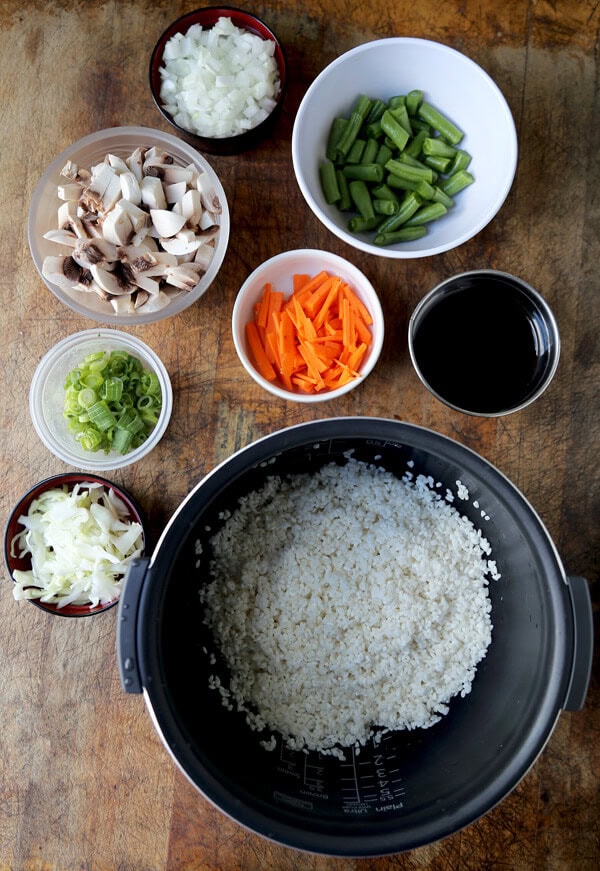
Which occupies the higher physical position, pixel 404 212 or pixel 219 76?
pixel 219 76

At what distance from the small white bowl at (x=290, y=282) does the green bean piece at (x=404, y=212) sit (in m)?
0.12

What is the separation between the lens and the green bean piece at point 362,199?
139cm

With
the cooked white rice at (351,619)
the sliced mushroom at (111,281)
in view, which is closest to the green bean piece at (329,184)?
the sliced mushroom at (111,281)

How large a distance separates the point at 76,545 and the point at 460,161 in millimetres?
1083

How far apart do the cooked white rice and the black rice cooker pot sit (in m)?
0.03

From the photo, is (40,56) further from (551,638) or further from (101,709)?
(551,638)

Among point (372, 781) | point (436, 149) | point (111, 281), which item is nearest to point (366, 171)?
point (436, 149)

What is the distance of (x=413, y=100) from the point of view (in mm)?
1390

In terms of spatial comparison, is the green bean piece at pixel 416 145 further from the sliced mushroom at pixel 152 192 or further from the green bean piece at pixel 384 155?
the sliced mushroom at pixel 152 192

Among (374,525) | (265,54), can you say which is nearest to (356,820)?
(374,525)

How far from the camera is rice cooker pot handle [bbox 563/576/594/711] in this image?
1152 millimetres

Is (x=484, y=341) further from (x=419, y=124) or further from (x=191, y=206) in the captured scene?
(x=191, y=206)

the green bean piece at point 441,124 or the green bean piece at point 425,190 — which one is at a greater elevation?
the green bean piece at point 441,124

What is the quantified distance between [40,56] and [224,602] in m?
1.23
